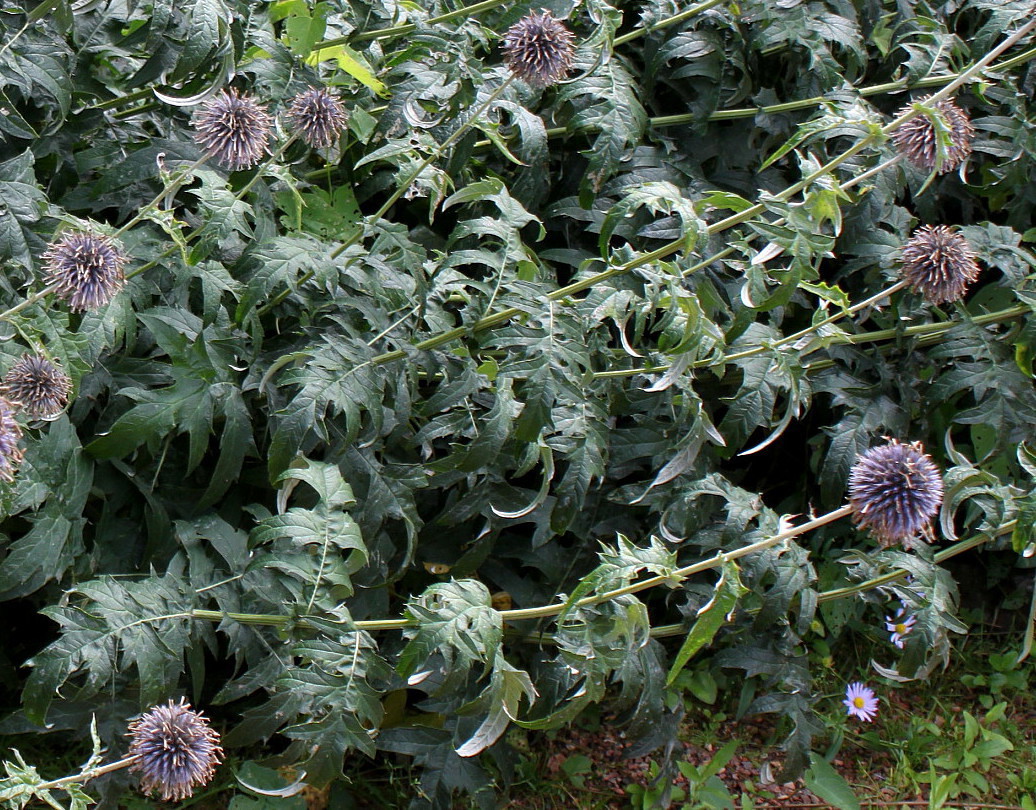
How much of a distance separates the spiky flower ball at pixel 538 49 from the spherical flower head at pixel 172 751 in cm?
134

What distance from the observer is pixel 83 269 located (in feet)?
5.87

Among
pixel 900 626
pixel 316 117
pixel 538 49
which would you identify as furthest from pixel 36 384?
pixel 900 626

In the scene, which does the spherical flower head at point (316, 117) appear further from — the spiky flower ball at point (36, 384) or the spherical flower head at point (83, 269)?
the spiky flower ball at point (36, 384)

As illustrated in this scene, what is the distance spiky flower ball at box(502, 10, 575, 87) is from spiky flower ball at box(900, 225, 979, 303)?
89cm

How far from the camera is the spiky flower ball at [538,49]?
2152 mm

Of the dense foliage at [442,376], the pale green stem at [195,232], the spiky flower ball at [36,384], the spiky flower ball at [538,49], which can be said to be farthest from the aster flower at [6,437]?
the spiky flower ball at [538,49]

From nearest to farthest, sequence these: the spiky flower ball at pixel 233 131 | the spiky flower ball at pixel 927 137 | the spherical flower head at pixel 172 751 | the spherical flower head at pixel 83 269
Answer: the spherical flower head at pixel 172 751 → the spherical flower head at pixel 83 269 → the spiky flower ball at pixel 233 131 → the spiky flower ball at pixel 927 137

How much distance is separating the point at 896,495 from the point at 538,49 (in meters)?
1.09

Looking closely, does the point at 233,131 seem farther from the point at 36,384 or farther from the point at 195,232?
the point at 36,384

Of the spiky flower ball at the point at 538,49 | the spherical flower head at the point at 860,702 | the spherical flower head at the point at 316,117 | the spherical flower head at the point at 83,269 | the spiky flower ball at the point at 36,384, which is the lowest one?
the spherical flower head at the point at 860,702

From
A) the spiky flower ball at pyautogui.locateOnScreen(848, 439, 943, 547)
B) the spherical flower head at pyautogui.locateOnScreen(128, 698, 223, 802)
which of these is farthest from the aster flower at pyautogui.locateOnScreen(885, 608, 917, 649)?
the spherical flower head at pyautogui.locateOnScreen(128, 698, 223, 802)

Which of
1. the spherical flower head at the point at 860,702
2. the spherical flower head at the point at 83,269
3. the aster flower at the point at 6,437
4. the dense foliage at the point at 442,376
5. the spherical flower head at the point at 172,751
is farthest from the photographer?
the spherical flower head at the point at 860,702

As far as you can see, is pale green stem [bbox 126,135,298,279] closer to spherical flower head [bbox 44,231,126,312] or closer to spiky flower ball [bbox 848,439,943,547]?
spherical flower head [bbox 44,231,126,312]

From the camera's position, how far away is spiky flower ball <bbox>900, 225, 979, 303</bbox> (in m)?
2.36
